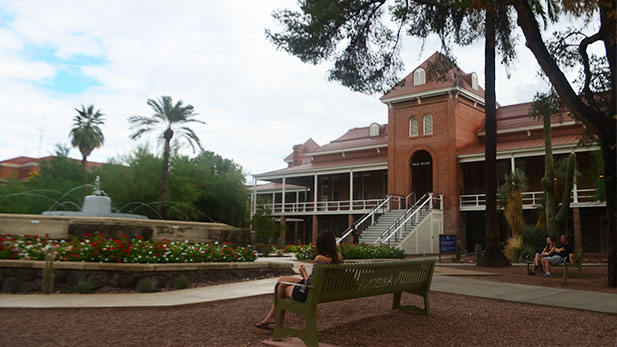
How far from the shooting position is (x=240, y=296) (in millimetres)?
7699

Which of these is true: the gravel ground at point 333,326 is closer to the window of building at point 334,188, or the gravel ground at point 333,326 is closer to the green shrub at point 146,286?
the green shrub at point 146,286

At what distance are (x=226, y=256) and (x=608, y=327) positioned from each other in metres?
7.38

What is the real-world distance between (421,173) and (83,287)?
27.8m

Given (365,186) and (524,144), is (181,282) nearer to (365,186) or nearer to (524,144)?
(524,144)

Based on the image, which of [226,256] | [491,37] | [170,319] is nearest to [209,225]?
[226,256]

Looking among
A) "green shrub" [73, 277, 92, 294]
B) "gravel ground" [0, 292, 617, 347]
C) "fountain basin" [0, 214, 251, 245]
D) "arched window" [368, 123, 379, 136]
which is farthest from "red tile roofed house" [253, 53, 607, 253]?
"green shrub" [73, 277, 92, 294]

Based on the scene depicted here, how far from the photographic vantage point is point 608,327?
19.1ft

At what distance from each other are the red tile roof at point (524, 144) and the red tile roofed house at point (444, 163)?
0.06m

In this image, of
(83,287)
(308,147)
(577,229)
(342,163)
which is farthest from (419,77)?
(83,287)

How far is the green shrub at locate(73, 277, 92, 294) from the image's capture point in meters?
7.87

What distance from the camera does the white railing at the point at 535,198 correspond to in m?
24.1

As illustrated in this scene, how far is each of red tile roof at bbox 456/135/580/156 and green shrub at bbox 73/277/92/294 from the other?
24.0 metres

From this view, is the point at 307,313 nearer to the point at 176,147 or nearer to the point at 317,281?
the point at 317,281

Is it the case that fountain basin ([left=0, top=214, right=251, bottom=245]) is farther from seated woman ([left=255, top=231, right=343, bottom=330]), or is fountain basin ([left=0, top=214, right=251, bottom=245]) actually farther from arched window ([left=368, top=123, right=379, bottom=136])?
arched window ([left=368, top=123, right=379, bottom=136])
